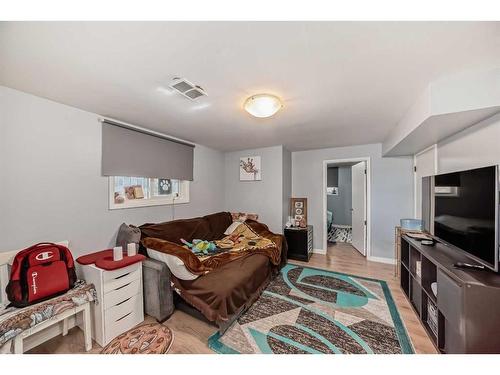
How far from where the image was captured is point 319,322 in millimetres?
1890

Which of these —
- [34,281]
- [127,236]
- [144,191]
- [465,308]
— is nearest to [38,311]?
[34,281]

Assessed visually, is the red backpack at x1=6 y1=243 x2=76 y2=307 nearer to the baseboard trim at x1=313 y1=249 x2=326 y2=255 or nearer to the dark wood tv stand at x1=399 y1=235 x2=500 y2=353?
the dark wood tv stand at x1=399 y1=235 x2=500 y2=353

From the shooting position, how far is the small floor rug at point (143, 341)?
5.09ft

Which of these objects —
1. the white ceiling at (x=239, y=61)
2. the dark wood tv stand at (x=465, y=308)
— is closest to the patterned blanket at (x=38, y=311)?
the white ceiling at (x=239, y=61)

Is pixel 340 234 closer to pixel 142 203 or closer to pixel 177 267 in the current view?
pixel 177 267

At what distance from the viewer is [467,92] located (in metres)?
1.42

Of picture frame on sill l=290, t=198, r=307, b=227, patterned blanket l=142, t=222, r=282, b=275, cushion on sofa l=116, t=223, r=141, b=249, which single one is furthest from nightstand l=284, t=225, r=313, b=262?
cushion on sofa l=116, t=223, r=141, b=249

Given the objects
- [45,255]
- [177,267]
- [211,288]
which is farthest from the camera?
[177,267]

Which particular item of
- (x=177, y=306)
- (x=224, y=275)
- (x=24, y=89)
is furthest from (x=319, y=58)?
(x=177, y=306)

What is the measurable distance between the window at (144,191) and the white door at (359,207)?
11.4ft

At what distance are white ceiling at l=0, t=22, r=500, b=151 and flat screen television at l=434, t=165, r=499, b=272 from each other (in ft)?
2.63

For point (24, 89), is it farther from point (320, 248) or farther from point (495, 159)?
point (320, 248)

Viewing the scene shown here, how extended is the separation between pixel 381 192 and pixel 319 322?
109 inches
